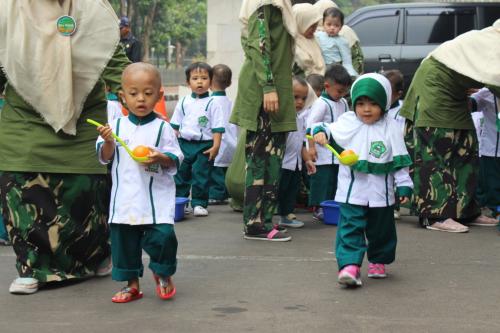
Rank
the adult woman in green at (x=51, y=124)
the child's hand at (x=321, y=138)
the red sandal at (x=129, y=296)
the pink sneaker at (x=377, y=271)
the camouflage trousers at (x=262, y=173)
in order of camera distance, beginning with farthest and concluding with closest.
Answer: the camouflage trousers at (x=262, y=173) → the pink sneaker at (x=377, y=271) → the child's hand at (x=321, y=138) → the adult woman in green at (x=51, y=124) → the red sandal at (x=129, y=296)

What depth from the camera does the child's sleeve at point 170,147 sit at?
600cm

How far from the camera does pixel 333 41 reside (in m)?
11.4

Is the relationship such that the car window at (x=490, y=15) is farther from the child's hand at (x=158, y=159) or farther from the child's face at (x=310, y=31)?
the child's hand at (x=158, y=159)

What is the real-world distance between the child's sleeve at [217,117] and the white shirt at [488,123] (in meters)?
2.39

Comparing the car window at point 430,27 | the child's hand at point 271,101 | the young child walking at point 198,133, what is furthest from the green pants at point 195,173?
the car window at point 430,27

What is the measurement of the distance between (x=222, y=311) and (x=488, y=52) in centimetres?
355

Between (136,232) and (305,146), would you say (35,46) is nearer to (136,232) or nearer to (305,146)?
(136,232)

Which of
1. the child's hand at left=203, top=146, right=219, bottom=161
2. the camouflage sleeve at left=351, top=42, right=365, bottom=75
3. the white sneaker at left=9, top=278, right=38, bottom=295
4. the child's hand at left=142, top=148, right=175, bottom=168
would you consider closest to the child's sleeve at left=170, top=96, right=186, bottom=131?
the child's hand at left=203, top=146, right=219, bottom=161

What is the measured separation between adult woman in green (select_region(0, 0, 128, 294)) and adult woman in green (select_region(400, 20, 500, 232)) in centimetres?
318

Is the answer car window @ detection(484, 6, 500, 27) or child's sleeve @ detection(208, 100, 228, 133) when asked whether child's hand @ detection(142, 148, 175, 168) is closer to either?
child's sleeve @ detection(208, 100, 228, 133)

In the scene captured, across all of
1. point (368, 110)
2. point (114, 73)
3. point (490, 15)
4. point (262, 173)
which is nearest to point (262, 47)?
point (262, 173)

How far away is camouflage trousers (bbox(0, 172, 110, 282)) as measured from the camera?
6.41 meters

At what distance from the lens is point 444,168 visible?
8.88 meters

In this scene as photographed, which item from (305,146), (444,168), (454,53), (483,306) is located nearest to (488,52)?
(454,53)
